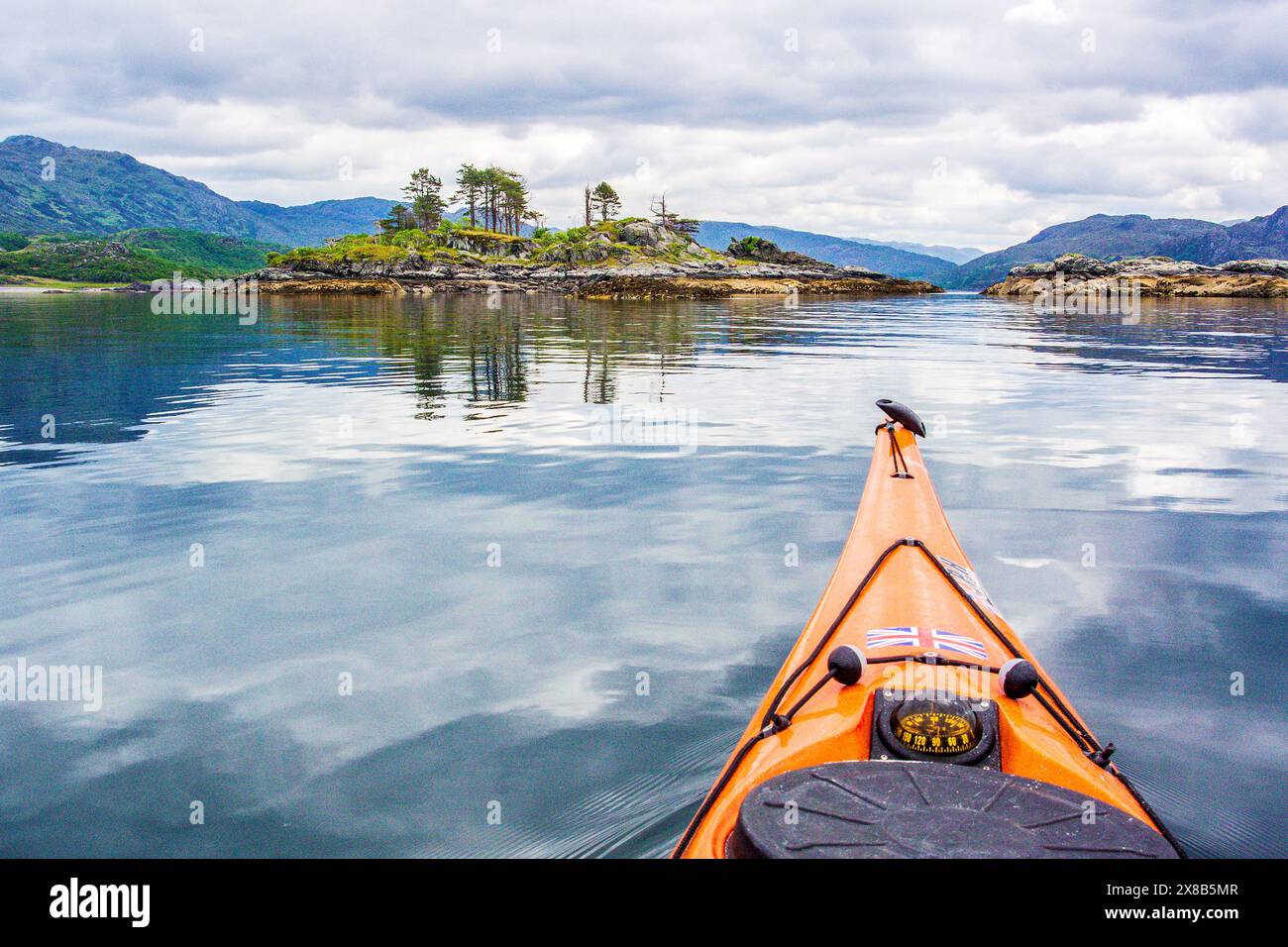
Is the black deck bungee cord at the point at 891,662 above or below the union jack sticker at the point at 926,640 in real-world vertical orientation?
below

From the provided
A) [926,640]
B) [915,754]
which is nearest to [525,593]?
[926,640]

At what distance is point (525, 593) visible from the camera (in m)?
7.80

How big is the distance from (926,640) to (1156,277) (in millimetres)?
118106

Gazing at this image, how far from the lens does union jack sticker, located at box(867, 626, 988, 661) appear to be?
4.38m

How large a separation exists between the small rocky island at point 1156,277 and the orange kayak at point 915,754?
104m

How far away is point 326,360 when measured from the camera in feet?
85.0

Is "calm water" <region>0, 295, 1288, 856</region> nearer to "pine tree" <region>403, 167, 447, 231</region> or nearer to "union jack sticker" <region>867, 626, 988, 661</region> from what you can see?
"union jack sticker" <region>867, 626, 988, 661</region>

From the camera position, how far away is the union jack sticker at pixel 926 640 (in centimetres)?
438

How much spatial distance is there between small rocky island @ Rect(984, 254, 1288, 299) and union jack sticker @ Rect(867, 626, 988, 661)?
4085 inches

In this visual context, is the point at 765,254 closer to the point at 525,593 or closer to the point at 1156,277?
the point at 1156,277

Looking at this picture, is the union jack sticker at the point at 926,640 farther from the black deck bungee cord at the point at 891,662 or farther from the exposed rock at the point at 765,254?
the exposed rock at the point at 765,254

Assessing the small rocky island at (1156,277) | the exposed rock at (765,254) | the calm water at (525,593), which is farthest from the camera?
the exposed rock at (765,254)

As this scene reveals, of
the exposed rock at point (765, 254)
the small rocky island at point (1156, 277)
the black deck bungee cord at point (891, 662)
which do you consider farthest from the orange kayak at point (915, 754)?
the exposed rock at point (765, 254)

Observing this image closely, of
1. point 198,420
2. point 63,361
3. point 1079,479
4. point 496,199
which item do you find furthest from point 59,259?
point 1079,479
